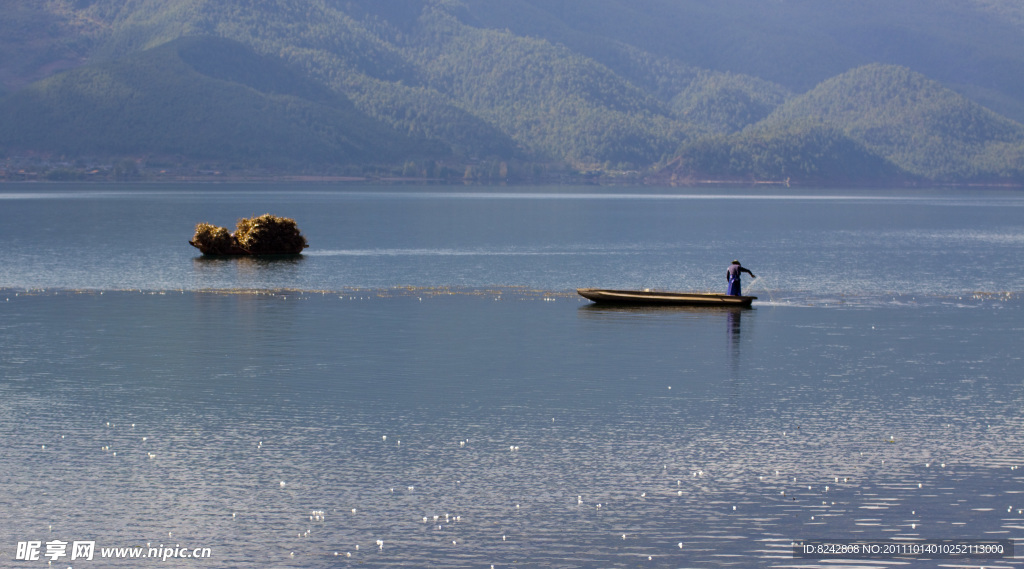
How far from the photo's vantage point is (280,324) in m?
48.1

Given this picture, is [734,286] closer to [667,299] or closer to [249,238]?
[667,299]

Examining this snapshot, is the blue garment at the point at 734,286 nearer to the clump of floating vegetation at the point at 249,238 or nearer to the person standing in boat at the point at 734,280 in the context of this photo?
the person standing in boat at the point at 734,280

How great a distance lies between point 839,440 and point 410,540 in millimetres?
11398

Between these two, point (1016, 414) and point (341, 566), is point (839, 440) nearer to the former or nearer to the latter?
point (1016, 414)

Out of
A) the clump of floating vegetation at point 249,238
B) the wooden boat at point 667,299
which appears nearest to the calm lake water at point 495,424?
the wooden boat at point 667,299

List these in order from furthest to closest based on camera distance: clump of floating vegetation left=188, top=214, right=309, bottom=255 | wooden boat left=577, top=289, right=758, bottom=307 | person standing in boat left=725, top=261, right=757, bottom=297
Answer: clump of floating vegetation left=188, top=214, right=309, bottom=255 < person standing in boat left=725, top=261, right=757, bottom=297 < wooden boat left=577, top=289, right=758, bottom=307

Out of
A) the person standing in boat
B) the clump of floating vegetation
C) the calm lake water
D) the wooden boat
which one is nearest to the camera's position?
the calm lake water

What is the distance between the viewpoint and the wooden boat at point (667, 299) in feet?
180

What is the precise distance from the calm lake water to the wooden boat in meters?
1.08

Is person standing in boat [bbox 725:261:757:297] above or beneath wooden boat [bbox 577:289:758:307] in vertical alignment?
above

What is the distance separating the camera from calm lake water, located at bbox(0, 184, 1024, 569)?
21.2m

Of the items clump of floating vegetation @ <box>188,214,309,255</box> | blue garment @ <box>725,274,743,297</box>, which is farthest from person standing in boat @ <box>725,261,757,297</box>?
clump of floating vegetation @ <box>188,214,309,255</box>

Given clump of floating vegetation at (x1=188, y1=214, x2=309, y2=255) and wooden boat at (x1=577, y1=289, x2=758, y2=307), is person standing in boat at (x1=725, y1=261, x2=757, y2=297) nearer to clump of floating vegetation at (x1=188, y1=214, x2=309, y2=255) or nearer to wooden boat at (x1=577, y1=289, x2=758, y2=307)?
wooden boat at (x1=577, y1=289, x2=758, y2=307)

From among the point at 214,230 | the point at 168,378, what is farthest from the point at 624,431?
the point at 214,230
